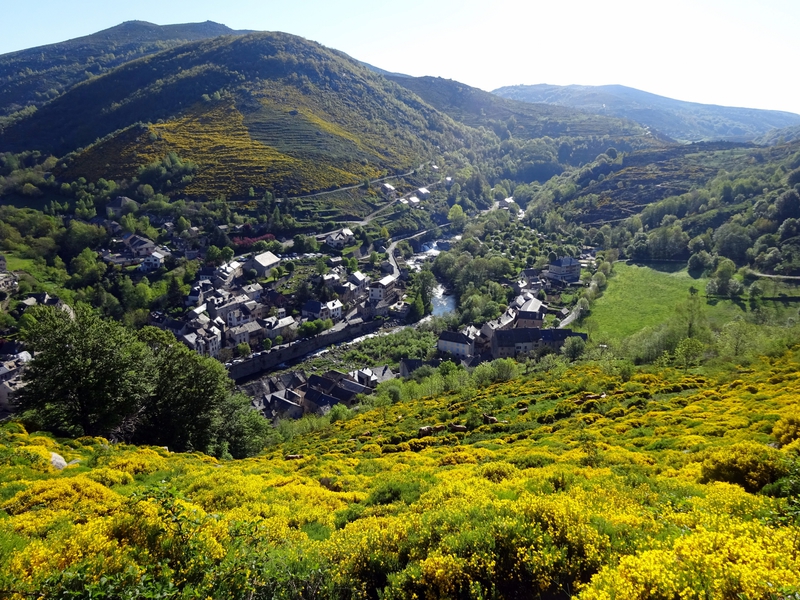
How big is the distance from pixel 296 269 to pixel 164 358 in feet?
221

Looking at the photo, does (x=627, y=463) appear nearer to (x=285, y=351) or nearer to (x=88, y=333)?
(x=88, y=333)

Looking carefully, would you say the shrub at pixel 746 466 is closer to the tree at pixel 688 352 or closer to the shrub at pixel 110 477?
the shrub at pixel 110 477

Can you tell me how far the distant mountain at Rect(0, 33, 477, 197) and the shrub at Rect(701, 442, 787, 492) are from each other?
121 metres

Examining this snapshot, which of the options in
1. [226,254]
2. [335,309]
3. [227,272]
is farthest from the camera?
[226,254]

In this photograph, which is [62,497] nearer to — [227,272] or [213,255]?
[227,272]

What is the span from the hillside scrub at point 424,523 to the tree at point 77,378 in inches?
122

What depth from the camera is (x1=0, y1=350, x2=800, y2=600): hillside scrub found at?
20.2 ft

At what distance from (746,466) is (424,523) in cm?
940

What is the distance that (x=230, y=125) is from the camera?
147 metres

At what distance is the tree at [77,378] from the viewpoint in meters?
21.4

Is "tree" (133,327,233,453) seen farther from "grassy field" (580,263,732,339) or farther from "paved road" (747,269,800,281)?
"paved road" (747,269,800,281)

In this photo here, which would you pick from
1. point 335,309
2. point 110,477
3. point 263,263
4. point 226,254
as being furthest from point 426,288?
point 110,477

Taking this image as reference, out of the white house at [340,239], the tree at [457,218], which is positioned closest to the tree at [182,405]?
the white house at [340,239]

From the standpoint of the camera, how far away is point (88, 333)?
22562 mm
